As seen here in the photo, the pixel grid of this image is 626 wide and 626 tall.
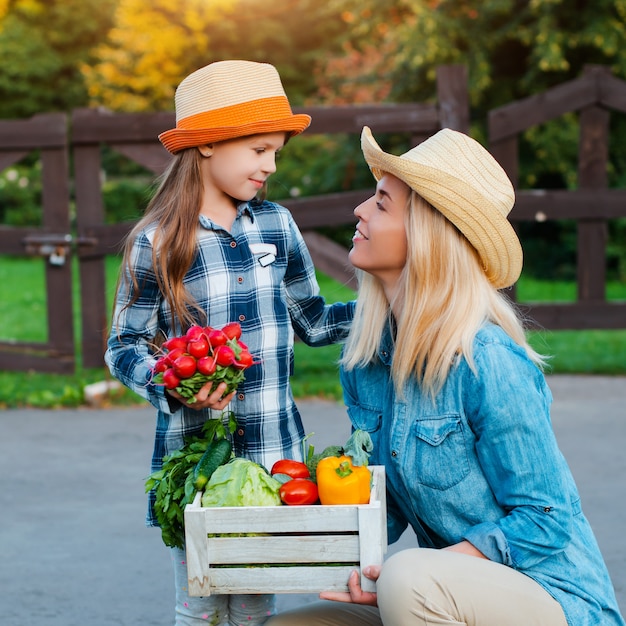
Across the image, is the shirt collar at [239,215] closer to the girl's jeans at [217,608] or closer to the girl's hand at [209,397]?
the girl's hand at [209,397]

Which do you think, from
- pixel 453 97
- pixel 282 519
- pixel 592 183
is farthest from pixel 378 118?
pixel 282 519

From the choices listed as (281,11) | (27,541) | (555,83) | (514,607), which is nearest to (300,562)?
(514,607)

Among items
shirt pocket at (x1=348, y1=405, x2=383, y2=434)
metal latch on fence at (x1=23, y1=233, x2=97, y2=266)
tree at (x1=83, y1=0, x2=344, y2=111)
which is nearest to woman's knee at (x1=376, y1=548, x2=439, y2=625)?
shirt pocket at (x1=348, y1=405, x2=383, y2=434)

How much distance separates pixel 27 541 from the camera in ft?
15.7

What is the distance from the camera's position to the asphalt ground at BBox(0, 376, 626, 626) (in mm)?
4105

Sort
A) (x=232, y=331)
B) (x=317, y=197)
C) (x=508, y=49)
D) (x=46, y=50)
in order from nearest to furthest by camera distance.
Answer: (x=232, y=331) → (x=317, y=197) → (x=508, y=49) → (x=46, y=50)

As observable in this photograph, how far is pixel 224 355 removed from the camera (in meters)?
2.54

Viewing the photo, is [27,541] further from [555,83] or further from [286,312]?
[555,83]

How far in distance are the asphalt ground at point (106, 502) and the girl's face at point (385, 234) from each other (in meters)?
1.86

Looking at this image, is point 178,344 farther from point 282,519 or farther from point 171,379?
point 282,519

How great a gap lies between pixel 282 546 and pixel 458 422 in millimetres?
553

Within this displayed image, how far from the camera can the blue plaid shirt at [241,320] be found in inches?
122

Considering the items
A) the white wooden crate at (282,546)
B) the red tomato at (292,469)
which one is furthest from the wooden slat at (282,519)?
the red tomato at (292,469)

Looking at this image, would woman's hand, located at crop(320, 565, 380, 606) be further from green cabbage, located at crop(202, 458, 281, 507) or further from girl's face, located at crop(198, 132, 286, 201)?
girl's face, located at crop(198, 132, 286, 201)
